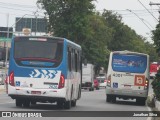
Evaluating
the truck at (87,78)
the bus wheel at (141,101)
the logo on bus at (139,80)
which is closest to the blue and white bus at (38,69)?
the logo on bus at (139,80)

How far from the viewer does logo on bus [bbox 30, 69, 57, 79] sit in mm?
24406

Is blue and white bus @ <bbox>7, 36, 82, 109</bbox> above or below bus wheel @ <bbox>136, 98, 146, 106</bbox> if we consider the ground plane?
above

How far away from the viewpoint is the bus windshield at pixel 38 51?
24578mm

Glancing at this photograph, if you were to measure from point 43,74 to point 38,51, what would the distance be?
98 centimetres

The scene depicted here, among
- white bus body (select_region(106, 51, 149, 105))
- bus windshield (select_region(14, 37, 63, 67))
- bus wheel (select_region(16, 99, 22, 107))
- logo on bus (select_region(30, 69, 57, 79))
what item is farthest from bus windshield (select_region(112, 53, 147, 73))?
logo on bus (select_region(30, 69, 57, 79))

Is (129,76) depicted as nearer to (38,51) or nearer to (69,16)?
(38,51)

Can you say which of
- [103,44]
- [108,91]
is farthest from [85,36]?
[108,91]

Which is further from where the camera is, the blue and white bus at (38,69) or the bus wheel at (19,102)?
→ the bus wheel at (19,102)

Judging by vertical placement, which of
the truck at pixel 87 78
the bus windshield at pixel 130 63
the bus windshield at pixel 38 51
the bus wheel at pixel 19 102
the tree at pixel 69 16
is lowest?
the truck at pixel 87 78

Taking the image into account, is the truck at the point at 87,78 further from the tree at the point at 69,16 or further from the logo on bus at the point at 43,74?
the logo on bus at the point at 43,74

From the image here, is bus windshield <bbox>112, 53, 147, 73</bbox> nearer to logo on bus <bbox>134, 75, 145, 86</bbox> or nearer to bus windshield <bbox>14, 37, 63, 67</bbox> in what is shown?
logo on bus <bbox>134, 75, 145, 86</bbox>

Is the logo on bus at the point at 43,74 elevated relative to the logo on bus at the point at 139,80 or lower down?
elevated

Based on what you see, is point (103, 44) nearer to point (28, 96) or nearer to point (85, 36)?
point (85, 36)

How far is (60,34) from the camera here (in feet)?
276
